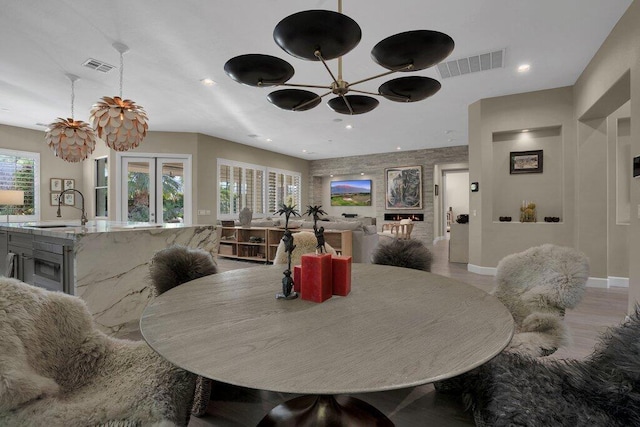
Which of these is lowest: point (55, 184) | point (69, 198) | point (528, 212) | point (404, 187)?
point (528, 212)

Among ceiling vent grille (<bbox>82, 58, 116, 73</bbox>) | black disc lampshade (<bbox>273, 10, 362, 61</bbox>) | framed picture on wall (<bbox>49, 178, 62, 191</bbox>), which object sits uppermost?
ceiling vent grille (<bbox>82, 58, 116, 73</bbox>)

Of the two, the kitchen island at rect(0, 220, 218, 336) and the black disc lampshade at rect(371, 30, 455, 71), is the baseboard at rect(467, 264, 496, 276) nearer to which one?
the black disc lampshade at rect(371, 30, 455, 71)

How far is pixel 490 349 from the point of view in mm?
763

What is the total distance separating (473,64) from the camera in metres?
3.51

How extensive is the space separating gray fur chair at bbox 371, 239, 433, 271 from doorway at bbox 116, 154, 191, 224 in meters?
5.51

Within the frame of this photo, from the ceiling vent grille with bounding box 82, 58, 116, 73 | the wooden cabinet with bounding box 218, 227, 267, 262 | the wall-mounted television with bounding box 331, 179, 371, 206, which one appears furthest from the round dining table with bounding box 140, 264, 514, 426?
the wall-mounted television with bounding box 331, 179, 371, 206

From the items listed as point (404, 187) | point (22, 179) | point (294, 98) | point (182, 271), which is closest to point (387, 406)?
point (182, 271)

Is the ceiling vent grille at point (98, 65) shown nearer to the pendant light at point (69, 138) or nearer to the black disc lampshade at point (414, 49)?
the pendant light at point (69, 138)

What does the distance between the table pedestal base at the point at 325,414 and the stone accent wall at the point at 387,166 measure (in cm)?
657

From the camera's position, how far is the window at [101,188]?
22.4 feet

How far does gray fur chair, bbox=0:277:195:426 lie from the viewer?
75 cm

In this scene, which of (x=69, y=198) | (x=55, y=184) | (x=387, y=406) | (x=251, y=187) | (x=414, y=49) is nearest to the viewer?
(x=414, y=49)

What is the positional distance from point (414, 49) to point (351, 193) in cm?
898

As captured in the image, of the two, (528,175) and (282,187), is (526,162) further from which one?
Result: (282,187)
